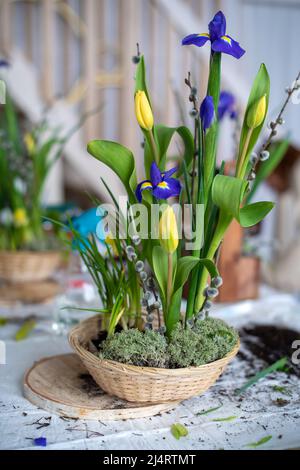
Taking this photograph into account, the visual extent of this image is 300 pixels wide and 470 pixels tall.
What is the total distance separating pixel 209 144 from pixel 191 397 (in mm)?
380

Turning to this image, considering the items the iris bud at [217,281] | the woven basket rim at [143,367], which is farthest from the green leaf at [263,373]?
the iris bud at [217,281]

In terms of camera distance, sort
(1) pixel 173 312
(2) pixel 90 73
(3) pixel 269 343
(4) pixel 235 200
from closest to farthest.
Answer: (4) pixel 235 200
(1) pixel 173 312
(3) pixel 269 343
(2) pixel 90 73

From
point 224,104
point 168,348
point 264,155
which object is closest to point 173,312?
point 168,348

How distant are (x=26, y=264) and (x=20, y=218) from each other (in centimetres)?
14

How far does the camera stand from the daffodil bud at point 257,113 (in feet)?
2.23

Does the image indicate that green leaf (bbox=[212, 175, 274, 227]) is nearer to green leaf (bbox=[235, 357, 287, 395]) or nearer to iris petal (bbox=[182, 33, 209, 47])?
iris petal (bbox=[182, 33, 209, 47])

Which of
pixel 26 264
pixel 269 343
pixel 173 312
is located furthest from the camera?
pixel 26 264

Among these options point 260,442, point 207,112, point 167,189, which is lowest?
point 260,442

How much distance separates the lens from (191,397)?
781mm

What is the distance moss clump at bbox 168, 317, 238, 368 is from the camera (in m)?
0.71

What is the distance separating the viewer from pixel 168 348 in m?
0.72

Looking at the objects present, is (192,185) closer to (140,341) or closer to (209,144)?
(209,144)

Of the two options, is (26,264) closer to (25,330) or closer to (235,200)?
(25,330)

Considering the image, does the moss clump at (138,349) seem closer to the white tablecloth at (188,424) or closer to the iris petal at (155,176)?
the white tablecloth at (188,424)
